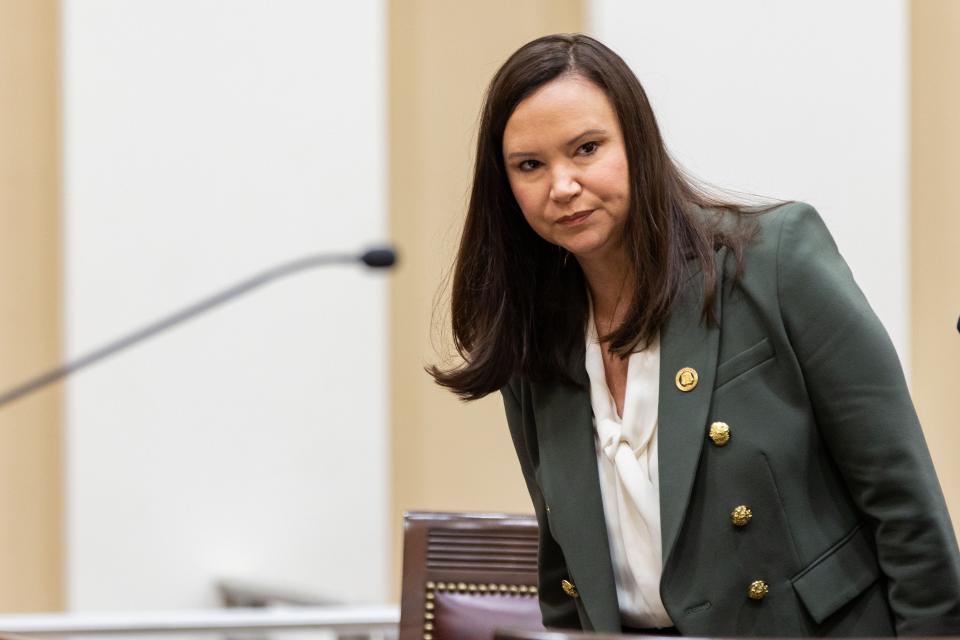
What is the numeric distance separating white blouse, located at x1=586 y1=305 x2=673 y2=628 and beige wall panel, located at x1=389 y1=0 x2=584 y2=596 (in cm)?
321

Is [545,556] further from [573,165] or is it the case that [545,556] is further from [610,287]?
[573,165]

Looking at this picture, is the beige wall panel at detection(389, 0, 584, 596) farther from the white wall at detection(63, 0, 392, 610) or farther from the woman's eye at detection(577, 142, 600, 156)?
the woman's eye at detection(577, 142, 600, 156)

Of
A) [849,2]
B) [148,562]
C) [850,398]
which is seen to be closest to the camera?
[850,398]

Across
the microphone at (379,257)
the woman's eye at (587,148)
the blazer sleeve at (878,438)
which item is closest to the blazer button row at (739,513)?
the blazer sleeve at (878,438)

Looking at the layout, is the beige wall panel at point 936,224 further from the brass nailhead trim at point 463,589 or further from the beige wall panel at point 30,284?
the beige wall panel at point 30,284

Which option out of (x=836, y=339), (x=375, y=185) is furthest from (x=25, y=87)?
(x=836, y=339)

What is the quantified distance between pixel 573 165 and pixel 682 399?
0.33 meters

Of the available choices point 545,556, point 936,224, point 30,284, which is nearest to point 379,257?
point 545,556

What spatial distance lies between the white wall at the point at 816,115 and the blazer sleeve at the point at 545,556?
1951 mm

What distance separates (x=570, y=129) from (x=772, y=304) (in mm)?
341

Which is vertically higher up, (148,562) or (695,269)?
(695,269)

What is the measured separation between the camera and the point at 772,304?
1992 mm

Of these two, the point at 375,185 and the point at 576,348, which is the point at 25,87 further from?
the point at 576,348

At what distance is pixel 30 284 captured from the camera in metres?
5.18
